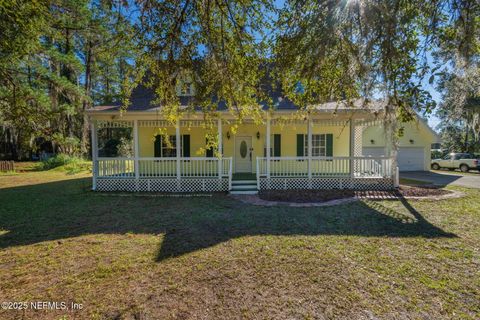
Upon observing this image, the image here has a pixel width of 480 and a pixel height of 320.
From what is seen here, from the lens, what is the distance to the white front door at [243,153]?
11.4 metres

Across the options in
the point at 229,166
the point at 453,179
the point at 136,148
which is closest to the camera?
the point at 229,166

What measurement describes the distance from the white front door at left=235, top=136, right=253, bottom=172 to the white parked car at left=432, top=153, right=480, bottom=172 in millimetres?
18117

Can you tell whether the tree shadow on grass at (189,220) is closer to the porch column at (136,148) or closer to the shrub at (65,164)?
the porch column at (136,148)

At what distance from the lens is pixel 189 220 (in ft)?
18.9

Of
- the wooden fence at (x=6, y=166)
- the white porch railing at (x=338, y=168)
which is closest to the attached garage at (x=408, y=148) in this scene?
the white porch railing at (x=338, y=168)

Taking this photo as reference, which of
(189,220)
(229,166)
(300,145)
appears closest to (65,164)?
(229,166)

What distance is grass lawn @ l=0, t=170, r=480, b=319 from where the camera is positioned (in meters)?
2.59

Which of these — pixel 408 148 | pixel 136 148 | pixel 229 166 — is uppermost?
pixel 408 148

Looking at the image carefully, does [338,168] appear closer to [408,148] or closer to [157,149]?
[157,149]

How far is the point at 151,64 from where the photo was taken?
3.48m

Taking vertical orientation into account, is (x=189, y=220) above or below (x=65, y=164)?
below

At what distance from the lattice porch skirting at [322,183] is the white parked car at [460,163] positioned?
14.4 meters

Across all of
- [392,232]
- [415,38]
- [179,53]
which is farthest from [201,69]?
[392,232]

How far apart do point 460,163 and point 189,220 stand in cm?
2242
